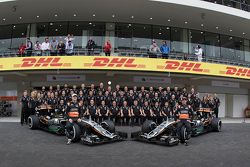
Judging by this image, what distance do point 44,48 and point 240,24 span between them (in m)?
16.5

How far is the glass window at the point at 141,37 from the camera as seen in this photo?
25.5 meters

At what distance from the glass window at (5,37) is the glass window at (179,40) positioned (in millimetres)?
14545

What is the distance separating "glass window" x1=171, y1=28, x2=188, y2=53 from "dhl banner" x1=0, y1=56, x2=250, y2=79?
14.7ft

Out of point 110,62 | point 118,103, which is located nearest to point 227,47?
point 110,62

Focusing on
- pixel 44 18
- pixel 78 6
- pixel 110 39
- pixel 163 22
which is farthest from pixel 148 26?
pixel 44 18

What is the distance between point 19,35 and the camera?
1048 inches

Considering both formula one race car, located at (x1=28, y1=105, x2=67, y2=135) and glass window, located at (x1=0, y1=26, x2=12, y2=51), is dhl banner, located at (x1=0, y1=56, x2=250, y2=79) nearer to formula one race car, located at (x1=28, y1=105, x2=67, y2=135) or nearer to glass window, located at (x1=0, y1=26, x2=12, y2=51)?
glass window, located at (x1=0, y1=26, x2=12, y2=51)

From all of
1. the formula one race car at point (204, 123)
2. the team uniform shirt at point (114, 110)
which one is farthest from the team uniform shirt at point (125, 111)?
the formula one race car at point (204, 123)

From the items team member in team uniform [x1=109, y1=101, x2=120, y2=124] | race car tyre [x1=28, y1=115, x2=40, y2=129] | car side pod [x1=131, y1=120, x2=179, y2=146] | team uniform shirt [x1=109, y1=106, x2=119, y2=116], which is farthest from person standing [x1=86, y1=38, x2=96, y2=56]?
car side pod [x1=131, y1=120, x2=179, y2=146]

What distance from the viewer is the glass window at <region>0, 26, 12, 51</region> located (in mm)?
26594

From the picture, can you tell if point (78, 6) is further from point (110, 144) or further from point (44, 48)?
point (110, 144)

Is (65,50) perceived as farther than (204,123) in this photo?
Yes

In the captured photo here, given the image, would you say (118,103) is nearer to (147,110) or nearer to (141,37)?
(147,110)

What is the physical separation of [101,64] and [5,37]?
1131 centimetres
